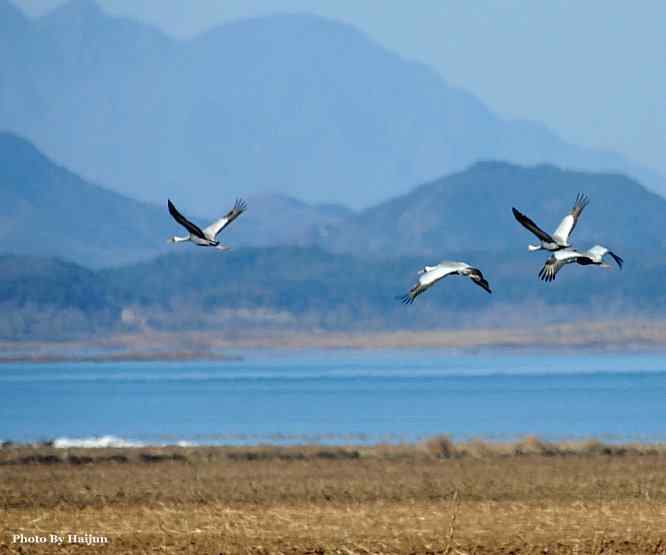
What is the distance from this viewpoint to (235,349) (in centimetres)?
15725

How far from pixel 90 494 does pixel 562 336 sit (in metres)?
122

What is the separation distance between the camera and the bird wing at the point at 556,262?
65.5 feet

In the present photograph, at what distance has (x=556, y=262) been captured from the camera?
66.8 feet

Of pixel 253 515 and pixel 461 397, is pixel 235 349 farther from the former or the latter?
pixel 253 515

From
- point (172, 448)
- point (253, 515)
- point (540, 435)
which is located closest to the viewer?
point (253, 515)

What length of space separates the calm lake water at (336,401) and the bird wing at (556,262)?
79.1 feet

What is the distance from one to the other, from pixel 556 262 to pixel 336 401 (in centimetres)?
5357

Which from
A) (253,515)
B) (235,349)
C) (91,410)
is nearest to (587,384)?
(91,410)

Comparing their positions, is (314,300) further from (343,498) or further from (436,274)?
(436,274)

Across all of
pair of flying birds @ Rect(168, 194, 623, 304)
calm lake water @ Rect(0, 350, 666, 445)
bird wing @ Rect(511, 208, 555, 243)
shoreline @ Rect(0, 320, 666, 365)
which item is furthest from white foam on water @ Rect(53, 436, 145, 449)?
shoreline @ Rect(0, 320, 666, 365)

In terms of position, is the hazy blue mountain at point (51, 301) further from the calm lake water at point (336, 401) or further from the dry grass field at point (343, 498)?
the dry grass field at point (343, 498)

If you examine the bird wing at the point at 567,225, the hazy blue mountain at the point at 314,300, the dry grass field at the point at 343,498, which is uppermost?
the hazy blue mountain at the point at 314,300

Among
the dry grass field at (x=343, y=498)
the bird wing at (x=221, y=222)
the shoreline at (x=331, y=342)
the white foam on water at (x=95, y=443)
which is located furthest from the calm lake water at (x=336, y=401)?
the bird wing at (x=221, y=222)

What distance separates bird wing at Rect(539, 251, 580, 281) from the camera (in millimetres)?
19966
